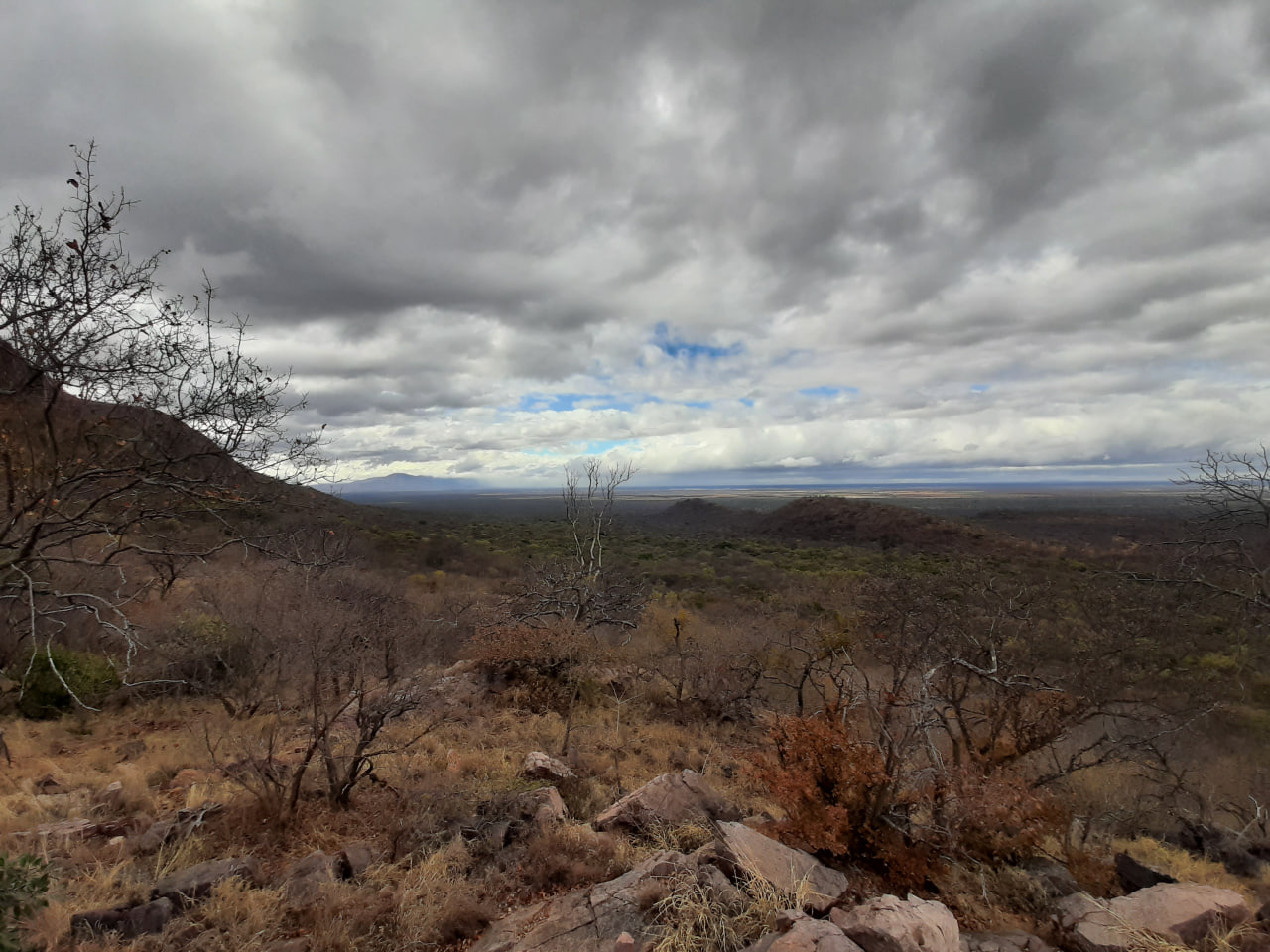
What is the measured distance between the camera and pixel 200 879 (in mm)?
5035

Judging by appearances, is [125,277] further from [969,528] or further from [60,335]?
→ [969,528]

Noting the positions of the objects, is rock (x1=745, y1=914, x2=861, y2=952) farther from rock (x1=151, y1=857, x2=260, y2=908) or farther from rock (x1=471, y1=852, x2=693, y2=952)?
rock (x1=151, y1=857, x2=260, y2=908)

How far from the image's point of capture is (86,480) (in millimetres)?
6285

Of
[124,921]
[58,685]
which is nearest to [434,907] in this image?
[124,921]

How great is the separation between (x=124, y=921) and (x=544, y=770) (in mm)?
4977

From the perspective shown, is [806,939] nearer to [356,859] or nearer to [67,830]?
[356,859]

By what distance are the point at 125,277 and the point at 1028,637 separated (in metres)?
17.8

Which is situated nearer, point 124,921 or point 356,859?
point 124,921

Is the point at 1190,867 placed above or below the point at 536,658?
below

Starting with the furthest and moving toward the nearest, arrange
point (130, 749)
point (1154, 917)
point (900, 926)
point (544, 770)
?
point (130, 749), point (544, 770), point (1154, 917), point (900, 926)

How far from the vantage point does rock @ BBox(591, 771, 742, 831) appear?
6836 millimetres

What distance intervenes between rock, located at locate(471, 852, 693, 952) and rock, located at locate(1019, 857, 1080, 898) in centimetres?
373

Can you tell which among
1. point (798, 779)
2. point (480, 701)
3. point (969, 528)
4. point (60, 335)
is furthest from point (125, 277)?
point (969, 528)

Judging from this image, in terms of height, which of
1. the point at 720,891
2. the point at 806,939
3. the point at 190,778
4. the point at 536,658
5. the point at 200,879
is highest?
the point at 806,939
